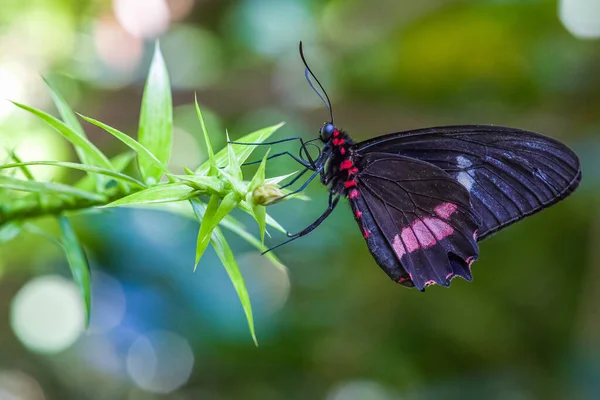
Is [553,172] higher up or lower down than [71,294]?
lower down

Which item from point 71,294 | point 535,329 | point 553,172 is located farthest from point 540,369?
→ point 71,294

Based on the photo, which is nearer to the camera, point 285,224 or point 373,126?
point 285,224

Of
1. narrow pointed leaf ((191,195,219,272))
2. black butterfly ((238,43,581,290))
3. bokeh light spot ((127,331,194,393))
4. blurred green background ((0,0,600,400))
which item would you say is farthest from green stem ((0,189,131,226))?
bokeh light spot ((127,331,194,393))

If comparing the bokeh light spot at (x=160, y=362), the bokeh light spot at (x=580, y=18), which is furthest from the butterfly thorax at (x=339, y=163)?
the bokeh light spot at (x=580, y=18)

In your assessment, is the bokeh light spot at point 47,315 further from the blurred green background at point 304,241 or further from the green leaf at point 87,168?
the green leaf at point 87,168

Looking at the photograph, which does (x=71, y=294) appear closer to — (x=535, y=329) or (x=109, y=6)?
(x=109, y=6)

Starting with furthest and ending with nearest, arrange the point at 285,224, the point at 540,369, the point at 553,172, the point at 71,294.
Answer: the point at 540,369 → the point at 71,294 → the point at 285,224 → the point at 553,172
